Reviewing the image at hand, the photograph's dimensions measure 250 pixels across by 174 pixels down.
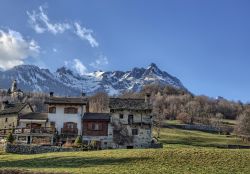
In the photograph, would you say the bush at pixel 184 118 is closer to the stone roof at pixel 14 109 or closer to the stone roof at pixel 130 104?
the stone roof at pixel 14 109

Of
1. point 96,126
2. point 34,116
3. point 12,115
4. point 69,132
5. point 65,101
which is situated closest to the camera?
point 69,132

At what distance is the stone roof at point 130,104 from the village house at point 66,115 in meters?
5.24

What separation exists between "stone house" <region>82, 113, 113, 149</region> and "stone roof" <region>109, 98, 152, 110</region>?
242cm

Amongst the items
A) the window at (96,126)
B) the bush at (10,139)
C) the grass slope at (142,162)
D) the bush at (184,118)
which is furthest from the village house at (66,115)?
the bush at (184,118)

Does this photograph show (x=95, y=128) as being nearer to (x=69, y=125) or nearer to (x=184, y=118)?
(x=69, y=125)

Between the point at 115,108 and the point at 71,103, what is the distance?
7927mm

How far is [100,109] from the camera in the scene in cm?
17750

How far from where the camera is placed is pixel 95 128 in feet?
274

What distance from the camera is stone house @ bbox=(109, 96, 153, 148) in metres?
82.6

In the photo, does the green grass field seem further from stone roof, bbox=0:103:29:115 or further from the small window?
stone roof, bbox=0:103:29:115

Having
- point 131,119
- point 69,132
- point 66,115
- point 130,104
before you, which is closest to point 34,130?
point 69,132

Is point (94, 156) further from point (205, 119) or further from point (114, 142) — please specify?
point (205, 119)

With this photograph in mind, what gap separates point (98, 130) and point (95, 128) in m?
0.65

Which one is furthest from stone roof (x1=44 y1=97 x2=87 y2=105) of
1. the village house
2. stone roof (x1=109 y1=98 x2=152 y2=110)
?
stone roof (x1=109 y1=98 x2=152 y2=110)
